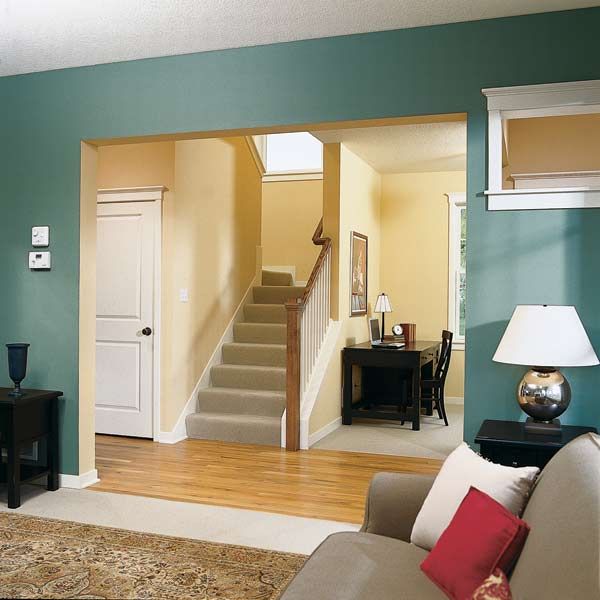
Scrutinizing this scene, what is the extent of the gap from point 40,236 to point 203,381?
7.57 feet

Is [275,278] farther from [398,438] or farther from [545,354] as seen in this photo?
[545,354]

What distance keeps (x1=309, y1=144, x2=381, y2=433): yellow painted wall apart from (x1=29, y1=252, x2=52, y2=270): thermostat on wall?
2.46 metres

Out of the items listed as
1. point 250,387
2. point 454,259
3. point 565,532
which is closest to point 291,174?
point 454,259

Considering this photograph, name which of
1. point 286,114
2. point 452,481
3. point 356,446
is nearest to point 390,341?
point 356,446

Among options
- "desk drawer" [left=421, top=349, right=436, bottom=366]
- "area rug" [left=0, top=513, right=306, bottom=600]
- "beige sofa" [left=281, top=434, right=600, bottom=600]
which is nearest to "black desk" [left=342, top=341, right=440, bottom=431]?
"desk drawer" [left=421, top=349, right=436, bottom=366]

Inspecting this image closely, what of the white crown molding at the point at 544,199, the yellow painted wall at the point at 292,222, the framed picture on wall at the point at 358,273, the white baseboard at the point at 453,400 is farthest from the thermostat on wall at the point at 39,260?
the white baseboard at the point at 453,400

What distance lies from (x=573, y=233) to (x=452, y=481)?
1.79 metres

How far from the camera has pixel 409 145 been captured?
21.6 ft

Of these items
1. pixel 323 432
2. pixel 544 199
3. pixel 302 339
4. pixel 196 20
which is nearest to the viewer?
pixel 544 199

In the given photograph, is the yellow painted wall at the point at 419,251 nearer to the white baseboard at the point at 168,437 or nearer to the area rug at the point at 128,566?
the white baseboard at the point at 168,437

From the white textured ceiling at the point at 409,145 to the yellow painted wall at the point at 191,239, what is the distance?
1.14 m

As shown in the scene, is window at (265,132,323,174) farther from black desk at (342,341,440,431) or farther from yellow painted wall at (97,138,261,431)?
black desk at (342,341,440,431)

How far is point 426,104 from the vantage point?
3.75 meters

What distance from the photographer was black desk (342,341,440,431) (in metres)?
6.49
